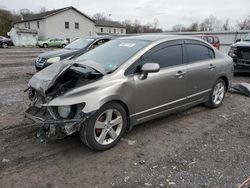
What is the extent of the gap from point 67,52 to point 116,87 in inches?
262

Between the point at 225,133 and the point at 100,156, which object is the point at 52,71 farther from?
the point at 225,133

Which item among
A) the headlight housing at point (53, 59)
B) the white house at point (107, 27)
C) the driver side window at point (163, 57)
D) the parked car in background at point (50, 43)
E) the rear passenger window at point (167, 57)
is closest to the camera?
the driver side window at point (163, 57)

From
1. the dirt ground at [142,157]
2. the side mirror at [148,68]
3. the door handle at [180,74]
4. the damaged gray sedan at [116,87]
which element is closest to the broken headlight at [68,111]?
the damaged gray sedan at [116,87]

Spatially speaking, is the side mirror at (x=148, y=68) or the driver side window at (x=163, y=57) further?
the driver side window at (x=163, y=57)

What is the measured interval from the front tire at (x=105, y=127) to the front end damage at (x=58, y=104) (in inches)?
5.7

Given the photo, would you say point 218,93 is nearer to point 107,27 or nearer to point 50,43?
point 50,43

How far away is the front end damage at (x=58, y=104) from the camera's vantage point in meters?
3.43

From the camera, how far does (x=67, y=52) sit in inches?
391

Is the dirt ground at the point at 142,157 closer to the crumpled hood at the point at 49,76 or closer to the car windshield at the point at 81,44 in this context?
the crumpled hood at the point at 49,76

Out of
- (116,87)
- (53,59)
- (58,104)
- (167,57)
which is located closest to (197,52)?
(167,57)

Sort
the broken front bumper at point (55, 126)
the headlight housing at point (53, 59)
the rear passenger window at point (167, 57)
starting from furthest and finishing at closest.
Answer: the headlight housing at point (53, 59) → the rear passenger window at point (167, 57) → the broken front bumper at point (55, 126)

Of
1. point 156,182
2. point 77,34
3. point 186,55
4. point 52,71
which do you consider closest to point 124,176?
point 156,182

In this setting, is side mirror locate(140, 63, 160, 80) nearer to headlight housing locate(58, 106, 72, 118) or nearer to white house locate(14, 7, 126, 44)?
headlight housing locate(58, 106, 72, 118)

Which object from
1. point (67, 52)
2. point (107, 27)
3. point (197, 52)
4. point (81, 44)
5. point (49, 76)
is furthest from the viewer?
point (107, 27)
